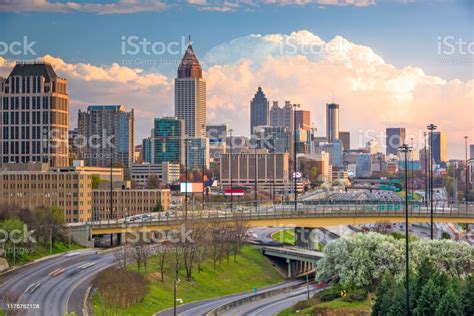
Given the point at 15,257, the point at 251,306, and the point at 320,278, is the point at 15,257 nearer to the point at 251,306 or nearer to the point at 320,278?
the point at 251,306

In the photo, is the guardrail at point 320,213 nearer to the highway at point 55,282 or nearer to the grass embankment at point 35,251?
the grass embankment at point 35,251

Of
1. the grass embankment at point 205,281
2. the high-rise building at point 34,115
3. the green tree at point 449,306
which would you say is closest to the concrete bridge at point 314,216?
the grass embankment at point 205,281

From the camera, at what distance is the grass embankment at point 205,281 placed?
172 feet

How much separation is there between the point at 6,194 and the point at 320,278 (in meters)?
59.6

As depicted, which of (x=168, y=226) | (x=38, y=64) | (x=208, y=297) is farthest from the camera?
(x=38, y=64)

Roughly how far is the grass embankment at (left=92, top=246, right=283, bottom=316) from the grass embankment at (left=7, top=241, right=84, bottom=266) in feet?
25.2

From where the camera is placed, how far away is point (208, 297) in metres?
63.8

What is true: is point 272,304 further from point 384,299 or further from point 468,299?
point 468,299

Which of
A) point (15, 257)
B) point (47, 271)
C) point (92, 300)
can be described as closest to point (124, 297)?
point (92, 300)

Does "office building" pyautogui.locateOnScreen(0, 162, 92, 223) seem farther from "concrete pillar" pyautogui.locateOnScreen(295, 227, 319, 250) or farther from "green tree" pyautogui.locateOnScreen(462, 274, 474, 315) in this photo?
"green tree" pyautogui.locateOnScreen(462, 274, 474, 315)

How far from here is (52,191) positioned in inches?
4417
